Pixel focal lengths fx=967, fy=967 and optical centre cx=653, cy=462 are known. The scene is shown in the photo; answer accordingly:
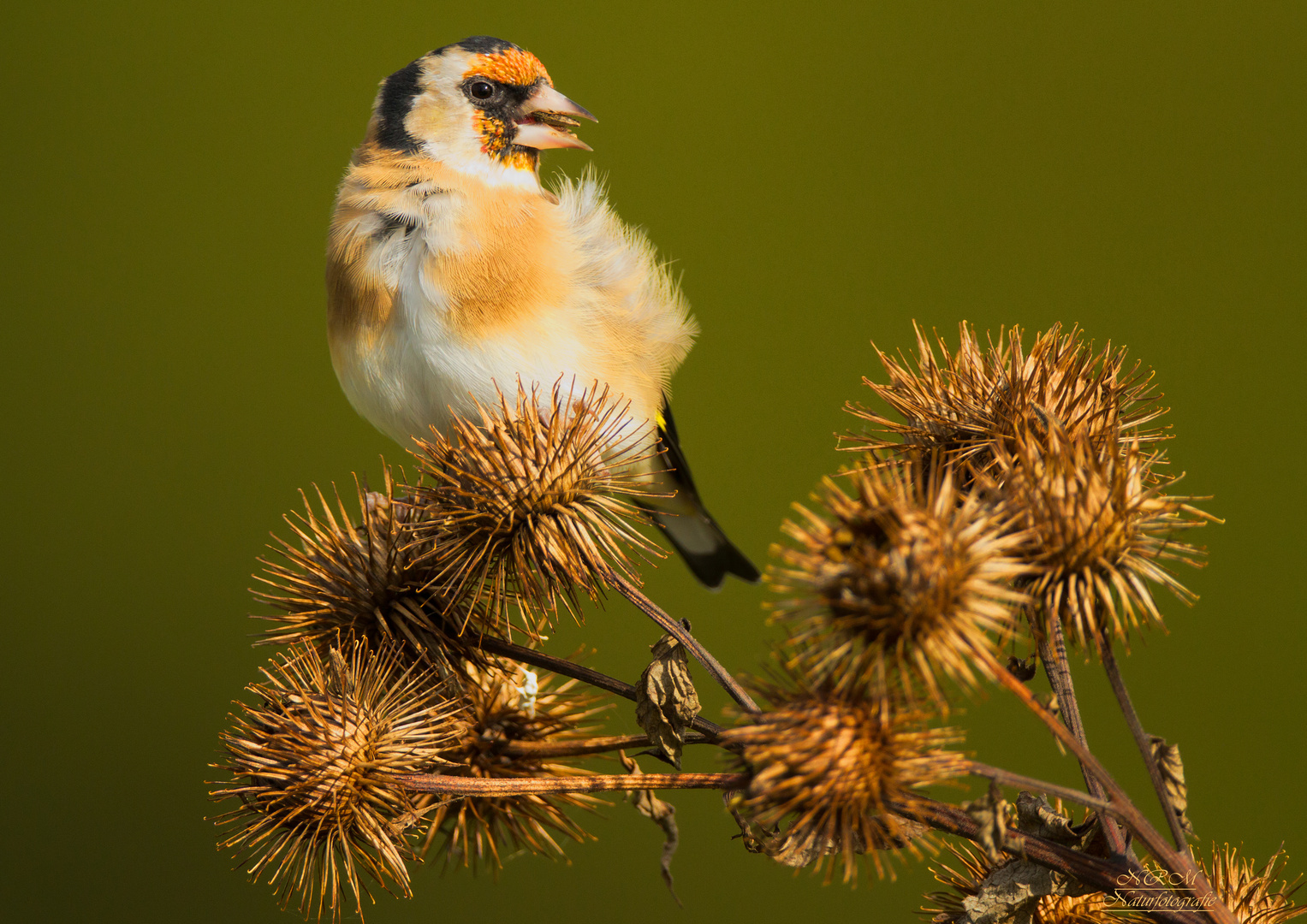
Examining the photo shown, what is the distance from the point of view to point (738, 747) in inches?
25.0

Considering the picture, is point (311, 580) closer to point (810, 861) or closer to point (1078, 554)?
point (810, 861)

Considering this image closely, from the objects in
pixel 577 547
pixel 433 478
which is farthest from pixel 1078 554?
pixel 433 478

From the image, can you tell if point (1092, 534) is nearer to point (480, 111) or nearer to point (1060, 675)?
point (1060, 675)

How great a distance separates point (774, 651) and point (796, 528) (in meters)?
0.09

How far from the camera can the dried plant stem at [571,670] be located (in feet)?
2.25

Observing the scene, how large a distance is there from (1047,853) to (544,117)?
104 cm

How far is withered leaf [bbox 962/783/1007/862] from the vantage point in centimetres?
52

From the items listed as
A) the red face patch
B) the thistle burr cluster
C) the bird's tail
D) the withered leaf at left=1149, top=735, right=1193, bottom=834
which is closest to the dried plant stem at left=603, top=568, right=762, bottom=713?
the thistle burr cluster

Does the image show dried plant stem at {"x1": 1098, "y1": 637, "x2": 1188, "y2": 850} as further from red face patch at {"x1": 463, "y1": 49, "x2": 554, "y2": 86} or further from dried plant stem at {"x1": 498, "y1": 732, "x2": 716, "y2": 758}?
red face patch at {"x1": 463, "y1": 49, "x2": 554, "y2": 86}

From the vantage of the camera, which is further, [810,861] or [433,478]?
[433,478]

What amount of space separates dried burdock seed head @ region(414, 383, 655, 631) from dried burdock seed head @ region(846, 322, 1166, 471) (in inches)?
8.9

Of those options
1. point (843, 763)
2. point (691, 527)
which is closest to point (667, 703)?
point (843, 763)

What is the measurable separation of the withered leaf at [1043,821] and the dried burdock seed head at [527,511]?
34 cm

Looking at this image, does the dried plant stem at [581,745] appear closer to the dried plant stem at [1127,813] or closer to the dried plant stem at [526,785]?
the dried plant stem at [526,785]
